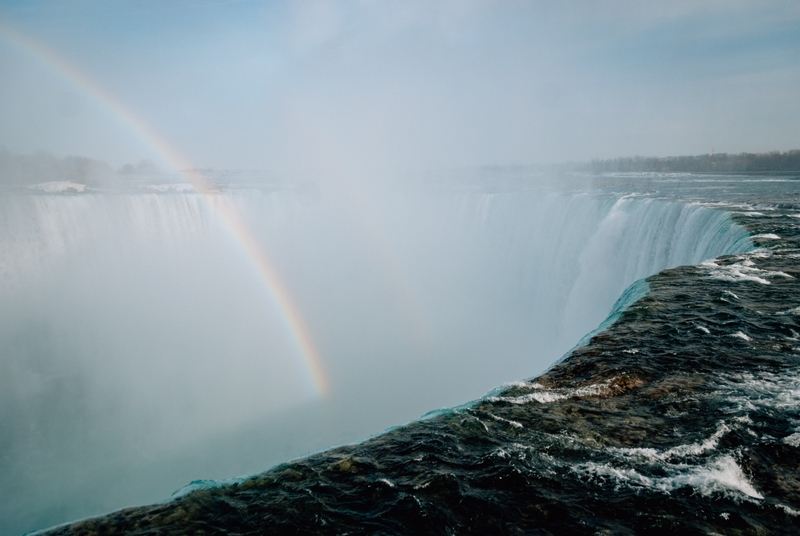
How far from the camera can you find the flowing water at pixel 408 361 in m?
3.30

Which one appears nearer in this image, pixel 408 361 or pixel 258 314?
pixel 408 361

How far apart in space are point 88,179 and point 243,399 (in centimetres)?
2428

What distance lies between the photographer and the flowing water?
3301 millimetres

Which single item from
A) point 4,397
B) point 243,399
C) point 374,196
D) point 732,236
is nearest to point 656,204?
point 732,236

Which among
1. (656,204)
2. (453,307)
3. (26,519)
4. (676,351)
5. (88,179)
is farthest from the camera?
(88,179)

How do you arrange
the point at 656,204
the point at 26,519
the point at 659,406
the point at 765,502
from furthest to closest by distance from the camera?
the point at 656,204 < the point at 26,519 < the point at 659,406 < the point at 765,502

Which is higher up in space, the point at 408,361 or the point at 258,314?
the point at 258,314

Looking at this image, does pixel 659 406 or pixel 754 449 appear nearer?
pixel 754 449

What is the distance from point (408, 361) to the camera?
20.3m

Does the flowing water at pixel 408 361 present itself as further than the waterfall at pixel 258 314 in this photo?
No

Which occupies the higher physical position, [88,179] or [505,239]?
[88,179]

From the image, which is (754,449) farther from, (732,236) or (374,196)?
(374,196)

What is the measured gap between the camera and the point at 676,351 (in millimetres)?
5441

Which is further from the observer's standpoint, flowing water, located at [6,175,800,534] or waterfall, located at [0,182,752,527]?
waterfall, located at [0,182,752,527]
